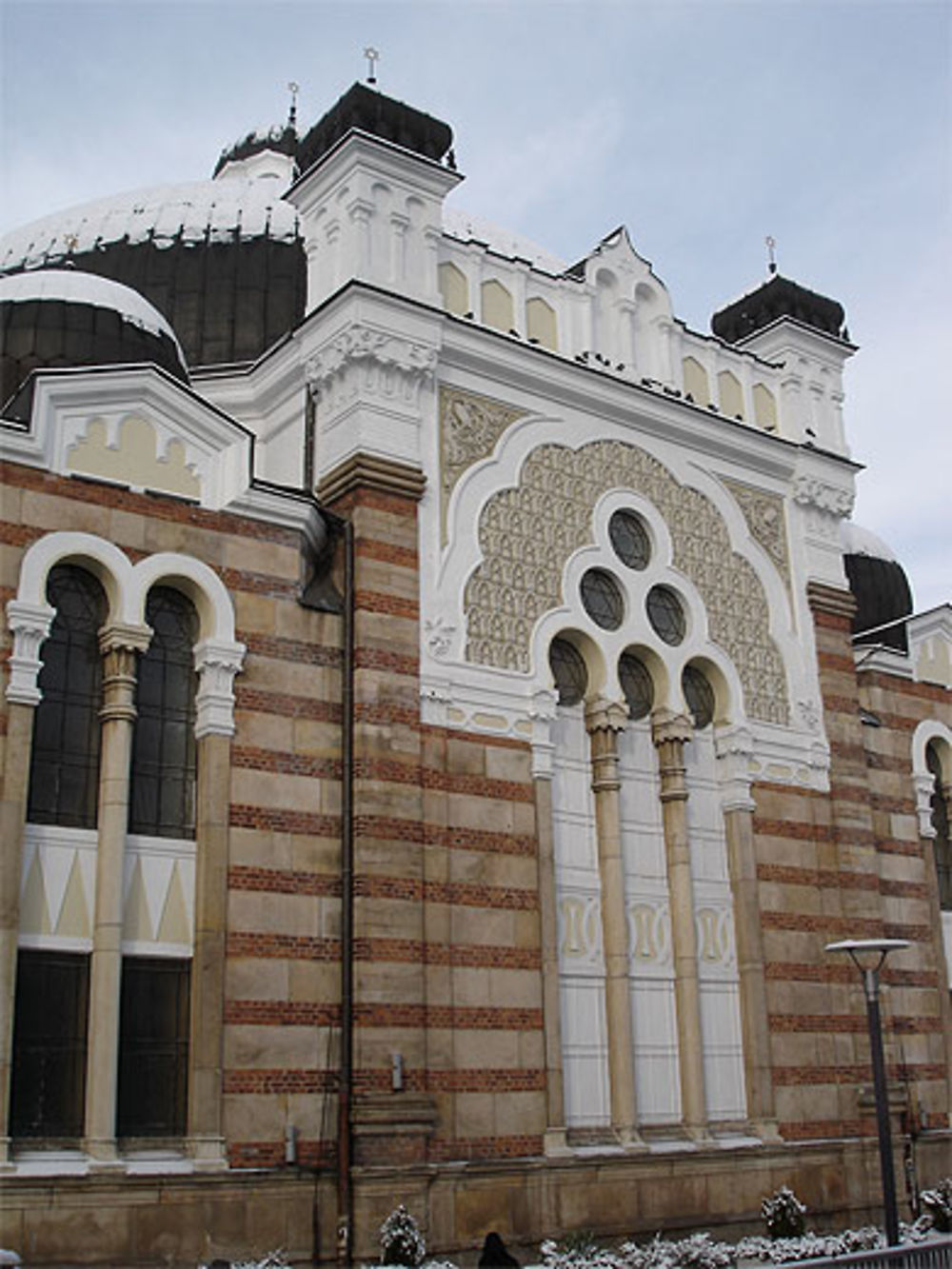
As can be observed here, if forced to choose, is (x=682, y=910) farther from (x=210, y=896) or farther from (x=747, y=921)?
(x=210, y=896)

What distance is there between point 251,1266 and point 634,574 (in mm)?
9914

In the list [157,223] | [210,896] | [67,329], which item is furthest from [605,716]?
[157,223]

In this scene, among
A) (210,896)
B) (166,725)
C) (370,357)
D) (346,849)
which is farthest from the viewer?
(370,357)

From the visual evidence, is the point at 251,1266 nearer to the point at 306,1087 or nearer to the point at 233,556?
the point at 306,1087

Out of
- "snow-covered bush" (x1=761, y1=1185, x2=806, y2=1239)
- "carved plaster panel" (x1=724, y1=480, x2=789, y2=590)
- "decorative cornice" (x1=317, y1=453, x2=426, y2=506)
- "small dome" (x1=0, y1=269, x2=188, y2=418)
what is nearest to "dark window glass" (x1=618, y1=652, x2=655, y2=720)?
"carved plaster panel" (x1=724, y1=480, x2=789, y2=590)

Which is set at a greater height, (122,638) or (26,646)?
(122,638)

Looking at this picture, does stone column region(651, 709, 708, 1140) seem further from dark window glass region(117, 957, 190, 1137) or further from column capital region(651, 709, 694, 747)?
dark window glass region(117, 957, 190, 1137)

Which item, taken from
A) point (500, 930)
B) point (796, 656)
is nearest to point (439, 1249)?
point (500, 930)

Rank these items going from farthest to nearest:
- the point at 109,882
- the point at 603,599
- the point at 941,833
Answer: the point at 941,833, the point at 603,599, the point at 109,882

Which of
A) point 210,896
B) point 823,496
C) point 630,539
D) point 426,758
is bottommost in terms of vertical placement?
point 210,896

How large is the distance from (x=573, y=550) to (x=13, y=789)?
8136 mm

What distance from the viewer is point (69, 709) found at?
15406mm

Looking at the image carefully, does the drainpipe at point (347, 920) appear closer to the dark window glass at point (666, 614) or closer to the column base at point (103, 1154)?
the column base at point (103, 1154)

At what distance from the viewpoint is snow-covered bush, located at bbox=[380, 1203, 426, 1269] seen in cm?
1479
